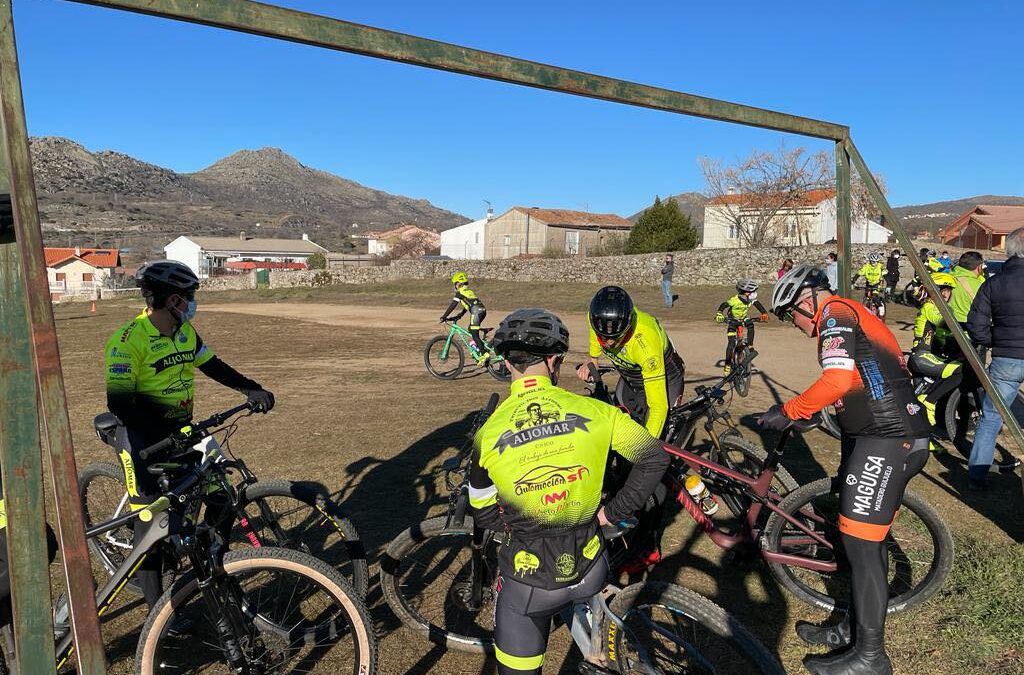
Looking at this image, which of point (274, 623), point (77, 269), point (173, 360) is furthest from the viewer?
point (77, 269)

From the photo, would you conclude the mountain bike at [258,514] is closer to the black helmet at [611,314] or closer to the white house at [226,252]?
the black helmet at [611,314]

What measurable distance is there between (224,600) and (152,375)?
5.54ft

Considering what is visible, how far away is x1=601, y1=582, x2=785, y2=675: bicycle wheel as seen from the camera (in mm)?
2559

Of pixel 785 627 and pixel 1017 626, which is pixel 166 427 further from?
pixel 1017 626

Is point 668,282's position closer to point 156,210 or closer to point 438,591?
point 438,591

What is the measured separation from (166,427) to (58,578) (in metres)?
1.39

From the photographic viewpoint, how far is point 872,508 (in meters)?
3.42

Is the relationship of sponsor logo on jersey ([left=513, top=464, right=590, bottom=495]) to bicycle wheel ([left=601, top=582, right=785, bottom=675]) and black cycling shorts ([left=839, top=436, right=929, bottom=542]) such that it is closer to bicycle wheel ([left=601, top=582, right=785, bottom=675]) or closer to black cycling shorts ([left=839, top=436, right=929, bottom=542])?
bicycle wheel ([left=601, top=582, right=785, bottom=675])

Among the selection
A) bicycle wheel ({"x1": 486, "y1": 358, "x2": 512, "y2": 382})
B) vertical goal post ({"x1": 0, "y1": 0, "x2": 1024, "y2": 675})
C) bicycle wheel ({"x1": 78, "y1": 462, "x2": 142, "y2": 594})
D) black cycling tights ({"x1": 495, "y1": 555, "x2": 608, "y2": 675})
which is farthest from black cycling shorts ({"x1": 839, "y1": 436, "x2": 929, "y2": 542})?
bicycle wheel ({"x1": 486, "y1": 358, "x2": 512, "y2": 382})

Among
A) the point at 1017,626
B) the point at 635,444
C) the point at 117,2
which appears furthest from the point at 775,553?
the point at 117,2

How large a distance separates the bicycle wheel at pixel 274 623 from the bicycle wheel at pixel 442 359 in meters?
8.63

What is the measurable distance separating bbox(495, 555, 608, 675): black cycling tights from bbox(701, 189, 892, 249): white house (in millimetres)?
48980

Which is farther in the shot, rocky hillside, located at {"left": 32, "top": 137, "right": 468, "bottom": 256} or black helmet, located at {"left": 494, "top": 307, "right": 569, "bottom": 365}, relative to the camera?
rocky hillside, located at {"left": 32, "top": 137, "right": 468, "bottom": 256}

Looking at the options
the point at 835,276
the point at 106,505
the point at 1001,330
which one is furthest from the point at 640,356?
the point at 835,276
